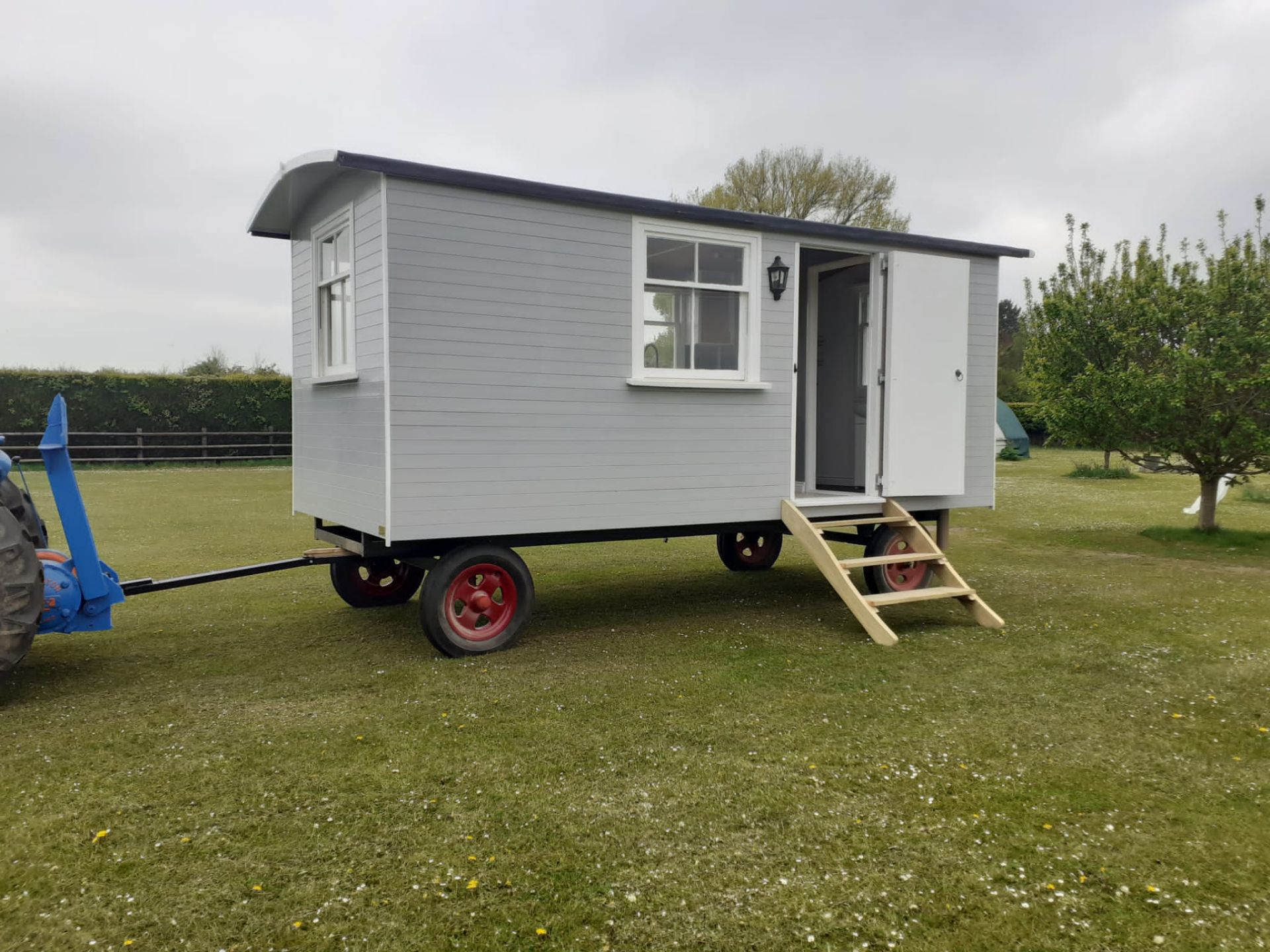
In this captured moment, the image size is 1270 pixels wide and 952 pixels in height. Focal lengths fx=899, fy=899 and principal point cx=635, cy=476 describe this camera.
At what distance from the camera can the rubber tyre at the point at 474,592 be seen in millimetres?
5441

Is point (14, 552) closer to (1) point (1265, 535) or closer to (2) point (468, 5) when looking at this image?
(2) point (468, 5)

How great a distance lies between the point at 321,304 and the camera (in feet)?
21.0

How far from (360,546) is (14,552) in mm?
1909

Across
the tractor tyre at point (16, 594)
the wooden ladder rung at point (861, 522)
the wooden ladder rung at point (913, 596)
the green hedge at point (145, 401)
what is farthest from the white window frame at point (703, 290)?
the green hedge at point (145, 401)

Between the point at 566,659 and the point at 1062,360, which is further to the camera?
the point at 1062,360

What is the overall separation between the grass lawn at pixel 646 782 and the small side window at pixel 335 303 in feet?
6.08

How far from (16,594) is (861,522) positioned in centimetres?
535

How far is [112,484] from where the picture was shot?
17250 millimetres

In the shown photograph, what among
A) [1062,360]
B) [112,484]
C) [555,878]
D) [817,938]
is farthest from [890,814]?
[112,484]

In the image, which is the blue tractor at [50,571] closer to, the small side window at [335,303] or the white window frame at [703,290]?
the small side window at [335,303]

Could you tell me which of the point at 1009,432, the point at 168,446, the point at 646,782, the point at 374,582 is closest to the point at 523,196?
the point at 374,582

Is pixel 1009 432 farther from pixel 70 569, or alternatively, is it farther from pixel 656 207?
pixel 70 569

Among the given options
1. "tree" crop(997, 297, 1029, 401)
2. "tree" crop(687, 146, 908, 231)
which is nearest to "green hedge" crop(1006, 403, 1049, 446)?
"tree" crop(997, 297, 1029, 401)

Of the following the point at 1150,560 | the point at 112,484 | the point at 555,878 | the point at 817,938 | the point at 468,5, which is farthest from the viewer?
the point at 112,484
